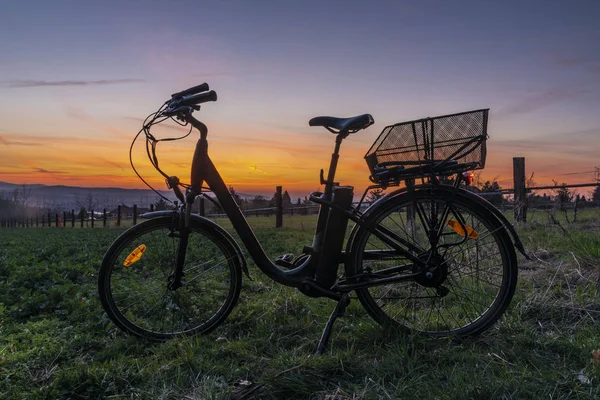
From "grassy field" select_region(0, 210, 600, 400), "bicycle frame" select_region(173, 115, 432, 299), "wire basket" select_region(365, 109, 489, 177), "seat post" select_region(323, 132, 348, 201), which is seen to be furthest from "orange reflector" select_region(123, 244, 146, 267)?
"wire basket" select_region(365, 109, 489, 177)

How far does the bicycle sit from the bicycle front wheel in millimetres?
10

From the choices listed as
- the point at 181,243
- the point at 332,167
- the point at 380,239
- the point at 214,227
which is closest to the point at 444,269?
the point at 380,239

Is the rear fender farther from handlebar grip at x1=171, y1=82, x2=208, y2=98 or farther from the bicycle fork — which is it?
handlebar grip at x1=171, y1=82, x2=208, y2=98

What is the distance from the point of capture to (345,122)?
2971 millimetres

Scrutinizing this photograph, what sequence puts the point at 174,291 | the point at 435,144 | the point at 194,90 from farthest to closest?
the point at 174,291
the point at 194,90
the point at 435,144

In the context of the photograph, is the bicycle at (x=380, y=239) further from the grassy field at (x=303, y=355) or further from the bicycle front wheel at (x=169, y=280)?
the grassy field at (x=303, y=355)

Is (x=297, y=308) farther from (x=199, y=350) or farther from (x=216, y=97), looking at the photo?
(x=216, y=97)

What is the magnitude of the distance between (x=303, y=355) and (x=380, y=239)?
3.04ft

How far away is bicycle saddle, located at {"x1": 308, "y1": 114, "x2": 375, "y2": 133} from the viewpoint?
2.94 metres

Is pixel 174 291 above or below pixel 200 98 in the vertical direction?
below

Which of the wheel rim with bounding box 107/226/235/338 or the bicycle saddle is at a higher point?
the bicycle saddle

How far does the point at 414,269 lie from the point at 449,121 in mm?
1014

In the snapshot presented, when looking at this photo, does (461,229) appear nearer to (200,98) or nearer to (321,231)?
(321,231)

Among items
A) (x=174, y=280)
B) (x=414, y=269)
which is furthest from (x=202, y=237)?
(x=414, y=269)
